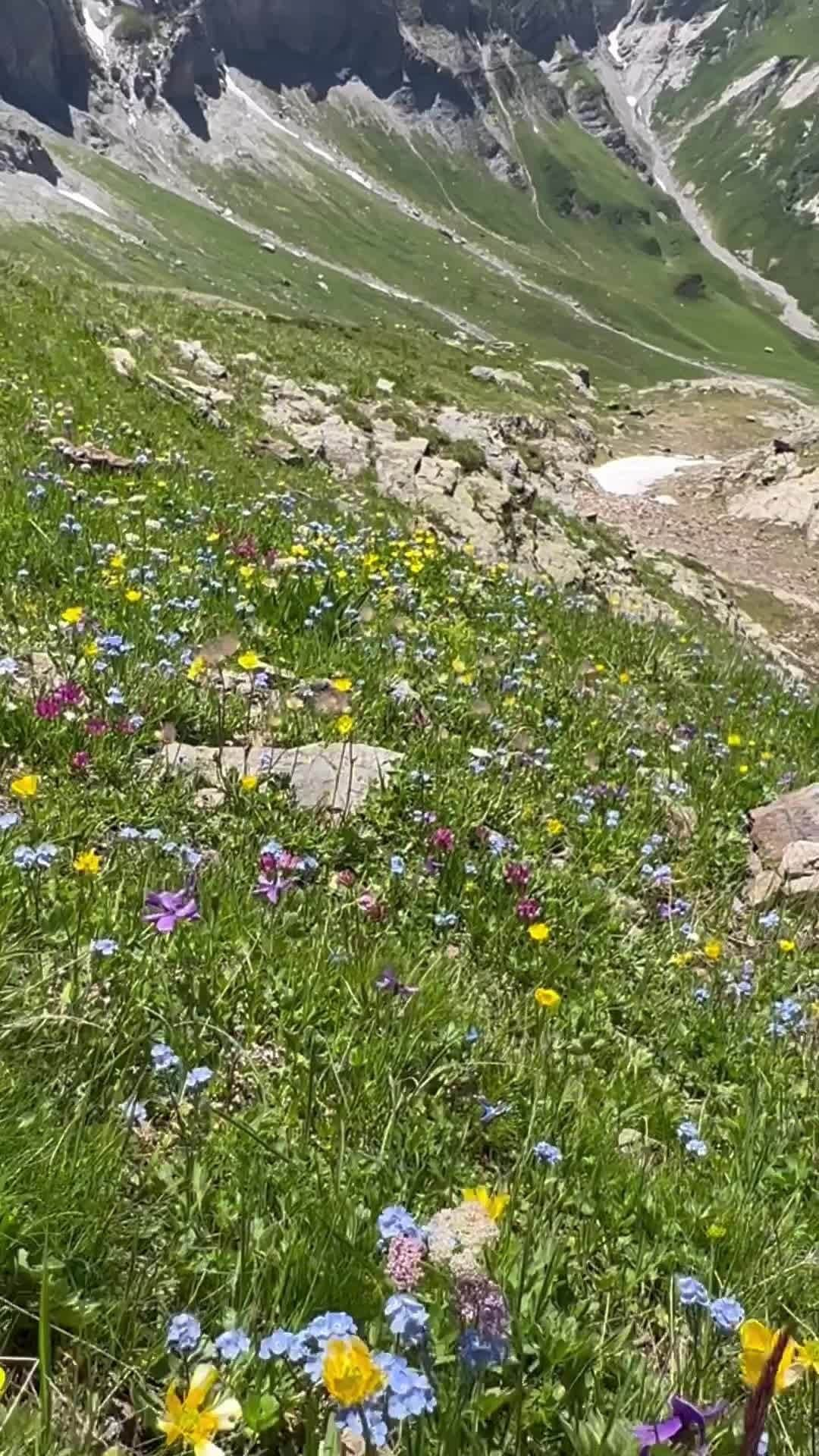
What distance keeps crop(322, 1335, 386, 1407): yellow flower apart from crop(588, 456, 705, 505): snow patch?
41.5 meters

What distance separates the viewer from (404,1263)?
215cm

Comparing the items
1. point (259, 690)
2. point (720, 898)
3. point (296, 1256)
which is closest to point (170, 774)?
point (259, 690)

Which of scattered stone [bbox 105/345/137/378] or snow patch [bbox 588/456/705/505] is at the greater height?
scattered stone [bbox 105/345/137/378]

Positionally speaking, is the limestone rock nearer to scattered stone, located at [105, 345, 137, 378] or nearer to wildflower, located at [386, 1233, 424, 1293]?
wildflower, located at [386, 1233, 424, 1293]

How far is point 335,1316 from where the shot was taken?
2.02m

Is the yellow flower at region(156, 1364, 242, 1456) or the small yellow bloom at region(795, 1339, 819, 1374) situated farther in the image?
the small yellow bloom at region(795, 1339, 819, 1374)

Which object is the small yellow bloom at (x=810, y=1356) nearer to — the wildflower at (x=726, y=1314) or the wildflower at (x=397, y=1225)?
the wildflower at (x=726, y=1314)

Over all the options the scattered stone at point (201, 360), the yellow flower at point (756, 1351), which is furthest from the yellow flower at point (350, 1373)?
the scattered stone at point (201, 360)

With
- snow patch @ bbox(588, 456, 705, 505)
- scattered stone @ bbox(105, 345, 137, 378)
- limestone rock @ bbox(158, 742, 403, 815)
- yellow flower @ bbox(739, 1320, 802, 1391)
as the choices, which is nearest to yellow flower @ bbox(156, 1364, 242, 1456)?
yellow flower @ bbox(739, 1320, 802, 1391)

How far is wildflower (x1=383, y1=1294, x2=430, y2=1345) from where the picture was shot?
2039 mm

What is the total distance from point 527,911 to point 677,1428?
11.1 feet

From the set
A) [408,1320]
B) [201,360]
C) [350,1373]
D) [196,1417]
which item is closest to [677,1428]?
[408,1320]

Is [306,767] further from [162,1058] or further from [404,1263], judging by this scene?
[404,1263]

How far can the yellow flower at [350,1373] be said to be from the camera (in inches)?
70.2
